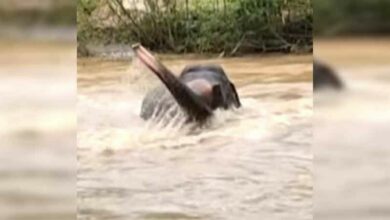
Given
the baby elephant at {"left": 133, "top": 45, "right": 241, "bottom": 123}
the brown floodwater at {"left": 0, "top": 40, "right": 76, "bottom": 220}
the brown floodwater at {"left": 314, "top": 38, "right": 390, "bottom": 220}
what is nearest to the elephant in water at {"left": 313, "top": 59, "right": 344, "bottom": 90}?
the brown floodwater at {"left": 314, "top": 38, "right": 390, "bottom": 220}

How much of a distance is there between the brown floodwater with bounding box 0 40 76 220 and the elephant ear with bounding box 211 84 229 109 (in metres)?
0.33

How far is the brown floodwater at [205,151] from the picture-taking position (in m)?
4.27

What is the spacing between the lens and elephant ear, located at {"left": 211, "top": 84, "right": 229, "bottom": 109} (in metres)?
4.29

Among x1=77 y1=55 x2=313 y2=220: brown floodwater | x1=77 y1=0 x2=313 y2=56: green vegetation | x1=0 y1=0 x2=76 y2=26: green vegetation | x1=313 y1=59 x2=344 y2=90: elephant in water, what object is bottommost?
x1=77 y1=55 x2=313 y2=220: brown floodwater

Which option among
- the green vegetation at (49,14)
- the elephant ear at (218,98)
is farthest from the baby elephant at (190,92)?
the green vegetation at (49,14)

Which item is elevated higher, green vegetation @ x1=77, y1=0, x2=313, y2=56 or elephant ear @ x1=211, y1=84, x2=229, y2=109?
green vegetation @ x1=77, y1=0, x2=313, y2=56

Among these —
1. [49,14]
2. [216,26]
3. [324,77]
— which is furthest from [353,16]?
[49,14]

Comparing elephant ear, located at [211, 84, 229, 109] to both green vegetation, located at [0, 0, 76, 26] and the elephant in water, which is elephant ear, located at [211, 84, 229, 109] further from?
green vegetation, located at [0, 0, 76, 26]

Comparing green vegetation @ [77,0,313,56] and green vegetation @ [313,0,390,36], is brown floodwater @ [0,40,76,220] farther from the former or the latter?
green vegetation @ [313,0,390,36]

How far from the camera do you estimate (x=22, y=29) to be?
429 cm

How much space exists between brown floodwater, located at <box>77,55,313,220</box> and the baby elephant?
0.02 meters

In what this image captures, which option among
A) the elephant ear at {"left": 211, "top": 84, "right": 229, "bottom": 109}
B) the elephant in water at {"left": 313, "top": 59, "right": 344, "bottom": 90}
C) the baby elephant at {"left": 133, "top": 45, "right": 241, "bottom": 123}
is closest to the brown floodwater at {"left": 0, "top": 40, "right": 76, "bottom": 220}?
the baby elephant at {"left": 133, "top": 45, "right": 241, "bottom": 123}

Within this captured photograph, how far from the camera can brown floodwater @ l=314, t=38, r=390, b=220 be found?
425 cm

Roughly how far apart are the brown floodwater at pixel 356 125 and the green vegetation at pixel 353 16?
2 cm
